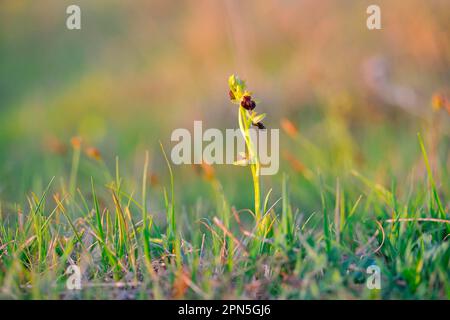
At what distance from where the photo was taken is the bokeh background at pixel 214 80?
14.9ft

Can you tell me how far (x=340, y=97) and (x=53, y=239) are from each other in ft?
8.93

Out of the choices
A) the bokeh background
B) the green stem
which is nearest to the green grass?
the green stem

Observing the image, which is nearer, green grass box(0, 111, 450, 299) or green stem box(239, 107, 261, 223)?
green grass box(0, 111, 450, 299)

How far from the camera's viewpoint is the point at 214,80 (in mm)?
6289

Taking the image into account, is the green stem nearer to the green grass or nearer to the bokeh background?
the green grass

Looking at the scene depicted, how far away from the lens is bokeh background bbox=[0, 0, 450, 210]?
4.53m

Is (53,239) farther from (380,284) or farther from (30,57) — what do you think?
(30,57)

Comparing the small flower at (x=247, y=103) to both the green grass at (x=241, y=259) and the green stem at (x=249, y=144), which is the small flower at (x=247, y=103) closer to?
the green stem at (x=249, y=144)

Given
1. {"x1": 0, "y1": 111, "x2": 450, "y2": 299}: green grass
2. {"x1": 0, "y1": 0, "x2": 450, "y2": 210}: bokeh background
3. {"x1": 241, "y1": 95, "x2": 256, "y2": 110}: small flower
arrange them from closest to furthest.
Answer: {"x1": 0, "y1": 111, "x2": 450, "y2": 299}: green grass → {"x1": 241, "y1": 95, "x2": 256, "y2": 110}: small flower → {"x1": 0, "y1": 0, "x2": 450, "y2": 210}: bokeh background

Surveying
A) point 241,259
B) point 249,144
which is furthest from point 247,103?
point 241,259

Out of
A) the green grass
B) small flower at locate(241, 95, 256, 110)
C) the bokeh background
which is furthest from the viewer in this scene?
the bokeh background

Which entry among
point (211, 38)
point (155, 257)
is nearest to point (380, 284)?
point (155, 257)

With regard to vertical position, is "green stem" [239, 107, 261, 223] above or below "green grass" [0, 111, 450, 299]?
above

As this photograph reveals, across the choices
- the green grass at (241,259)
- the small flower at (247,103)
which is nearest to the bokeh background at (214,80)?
the green grass at (241,259)
